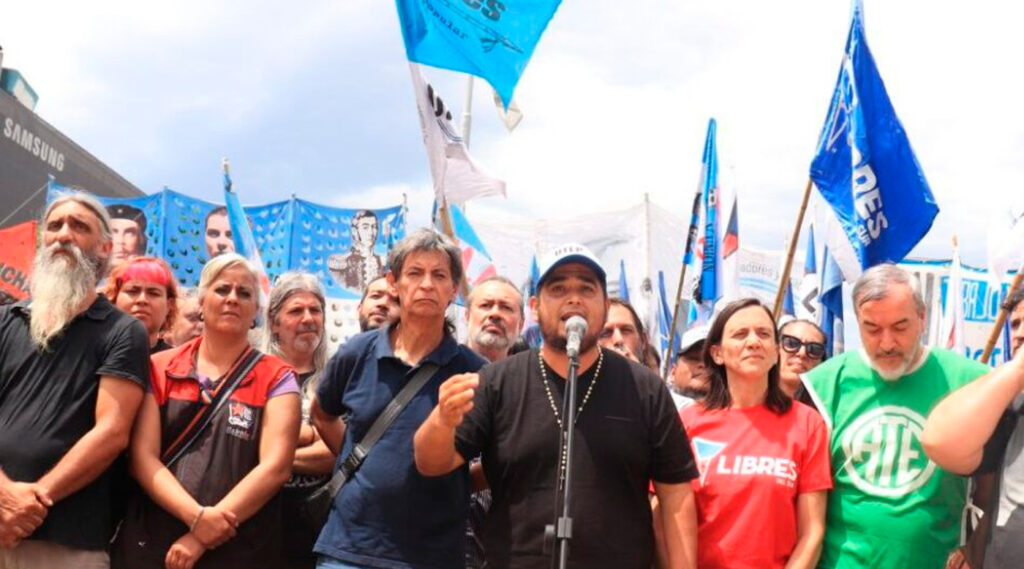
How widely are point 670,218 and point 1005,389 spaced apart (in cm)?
1502

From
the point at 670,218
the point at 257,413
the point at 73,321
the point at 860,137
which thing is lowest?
the point at 257,413

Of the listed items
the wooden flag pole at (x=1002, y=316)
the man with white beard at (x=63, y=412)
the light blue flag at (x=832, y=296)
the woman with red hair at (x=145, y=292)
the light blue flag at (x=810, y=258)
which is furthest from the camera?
the light blue flag at (x=810, y=258)

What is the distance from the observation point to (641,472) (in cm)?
327

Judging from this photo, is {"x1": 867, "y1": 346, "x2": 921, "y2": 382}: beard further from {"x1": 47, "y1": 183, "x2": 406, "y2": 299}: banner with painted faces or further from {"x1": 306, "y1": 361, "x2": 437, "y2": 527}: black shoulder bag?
{"x1": 47, "y1": 183, "x2": 406, "y2": 299}: banner with painted faces

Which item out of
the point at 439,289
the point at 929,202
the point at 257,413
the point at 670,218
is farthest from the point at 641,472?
the point at 670,218

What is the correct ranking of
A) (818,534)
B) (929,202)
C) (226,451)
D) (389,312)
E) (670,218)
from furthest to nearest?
1. (670,218)
2. (929,202)
3. (389,312)
4. (226,451)
5. (818,534)

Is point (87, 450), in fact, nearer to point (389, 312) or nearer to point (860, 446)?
point (389, 312)

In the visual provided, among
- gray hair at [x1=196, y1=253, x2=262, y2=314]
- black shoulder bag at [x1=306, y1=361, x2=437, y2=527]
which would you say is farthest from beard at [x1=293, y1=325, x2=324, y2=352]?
black shoulder bag at [x1=306, y1=361, x2=437, y2=527]

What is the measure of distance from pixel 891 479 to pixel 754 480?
19.8 inches

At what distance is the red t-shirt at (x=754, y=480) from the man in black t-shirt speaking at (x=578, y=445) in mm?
256

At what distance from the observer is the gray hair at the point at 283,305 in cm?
493

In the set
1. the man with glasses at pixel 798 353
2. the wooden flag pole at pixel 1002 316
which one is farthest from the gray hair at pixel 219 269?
the wooden flag pole at pixel 1002 316

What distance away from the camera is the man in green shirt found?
11.6ft

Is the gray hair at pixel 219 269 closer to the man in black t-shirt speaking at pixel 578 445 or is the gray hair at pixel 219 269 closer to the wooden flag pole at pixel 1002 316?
the man in black t-shirt speaking at pixel 578 445
